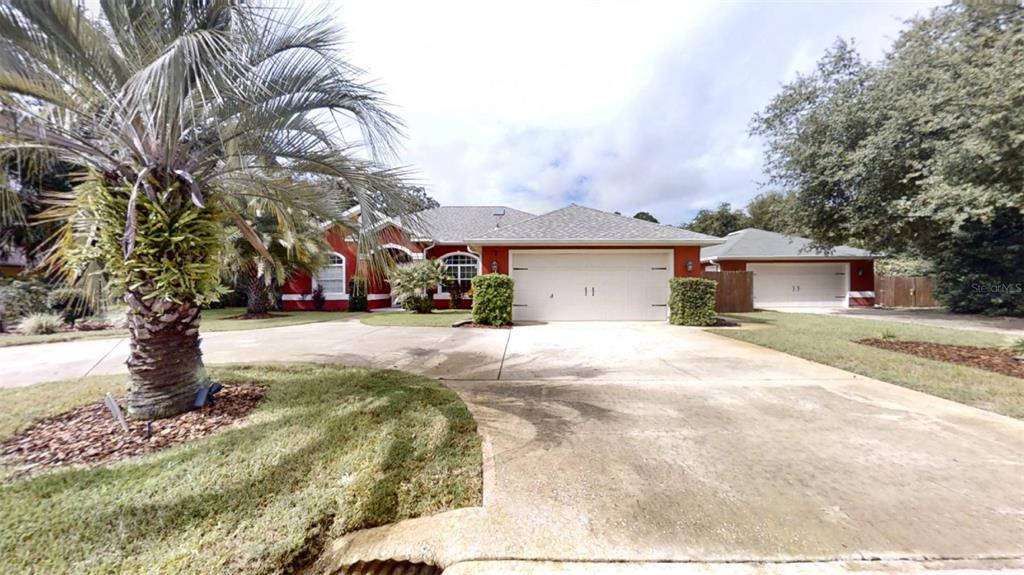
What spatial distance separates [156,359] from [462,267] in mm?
14515

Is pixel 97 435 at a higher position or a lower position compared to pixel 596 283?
lower

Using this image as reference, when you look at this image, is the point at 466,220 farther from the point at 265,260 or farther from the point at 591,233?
the point at 265,260

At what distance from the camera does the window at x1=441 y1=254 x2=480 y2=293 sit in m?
18.0

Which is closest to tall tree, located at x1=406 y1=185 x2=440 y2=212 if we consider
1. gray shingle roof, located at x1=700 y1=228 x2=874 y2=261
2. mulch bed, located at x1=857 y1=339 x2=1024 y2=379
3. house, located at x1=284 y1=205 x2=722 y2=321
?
house, located at x1=284 y1=205 x2=722 y2=321

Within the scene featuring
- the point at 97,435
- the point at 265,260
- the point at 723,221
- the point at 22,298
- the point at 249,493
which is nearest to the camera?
the point at 249,493

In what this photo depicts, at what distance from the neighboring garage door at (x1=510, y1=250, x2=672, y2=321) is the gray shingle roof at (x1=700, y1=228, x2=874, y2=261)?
852 centimetres

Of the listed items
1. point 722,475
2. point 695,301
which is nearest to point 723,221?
point 695,301

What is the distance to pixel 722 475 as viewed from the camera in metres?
2.90

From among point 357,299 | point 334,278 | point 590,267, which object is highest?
point 590,267

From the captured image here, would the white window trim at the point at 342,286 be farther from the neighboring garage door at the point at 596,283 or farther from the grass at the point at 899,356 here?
the grass at the point at 899,356

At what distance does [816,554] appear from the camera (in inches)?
82.4

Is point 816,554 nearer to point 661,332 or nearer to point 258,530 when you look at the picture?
point 258,530

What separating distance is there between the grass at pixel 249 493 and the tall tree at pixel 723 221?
150 ft

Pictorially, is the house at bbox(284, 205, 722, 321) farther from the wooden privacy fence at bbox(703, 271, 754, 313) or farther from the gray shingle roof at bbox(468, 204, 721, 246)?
the wooden privacy fence at bbox(703, 271, 754, 313)
